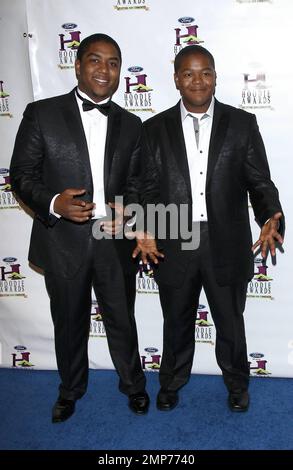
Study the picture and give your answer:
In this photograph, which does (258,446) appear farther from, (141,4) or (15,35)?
(15,35)

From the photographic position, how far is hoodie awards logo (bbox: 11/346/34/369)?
12.1 feet

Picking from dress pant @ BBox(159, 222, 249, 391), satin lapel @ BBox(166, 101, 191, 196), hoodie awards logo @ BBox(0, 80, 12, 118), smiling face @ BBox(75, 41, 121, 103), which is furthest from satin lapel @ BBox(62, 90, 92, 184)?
hoodie awards logo @ BBox(0, 80, 12, 118)

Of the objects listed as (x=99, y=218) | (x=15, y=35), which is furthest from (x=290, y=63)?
(x=15, y=35)

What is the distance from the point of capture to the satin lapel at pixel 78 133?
2633mm

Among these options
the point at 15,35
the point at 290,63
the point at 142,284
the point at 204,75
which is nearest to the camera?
the point at 204,75

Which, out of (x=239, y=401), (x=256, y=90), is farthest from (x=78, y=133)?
(x=239, y=401)

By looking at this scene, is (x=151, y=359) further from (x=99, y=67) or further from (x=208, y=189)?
(x=99, y=67)

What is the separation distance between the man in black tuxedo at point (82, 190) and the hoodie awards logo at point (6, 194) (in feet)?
2.34

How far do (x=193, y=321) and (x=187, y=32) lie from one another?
1.66m

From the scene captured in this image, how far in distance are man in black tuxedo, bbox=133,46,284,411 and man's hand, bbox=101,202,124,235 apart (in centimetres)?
14

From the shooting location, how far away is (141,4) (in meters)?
3.06

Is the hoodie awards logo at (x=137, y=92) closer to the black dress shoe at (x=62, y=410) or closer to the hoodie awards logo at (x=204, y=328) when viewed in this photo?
the hoodie awards logo at (x=204, y=328)

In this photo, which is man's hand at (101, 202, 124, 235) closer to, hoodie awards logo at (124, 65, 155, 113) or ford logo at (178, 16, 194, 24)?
hoodie awards logo at (124, 65, 155, 113)
